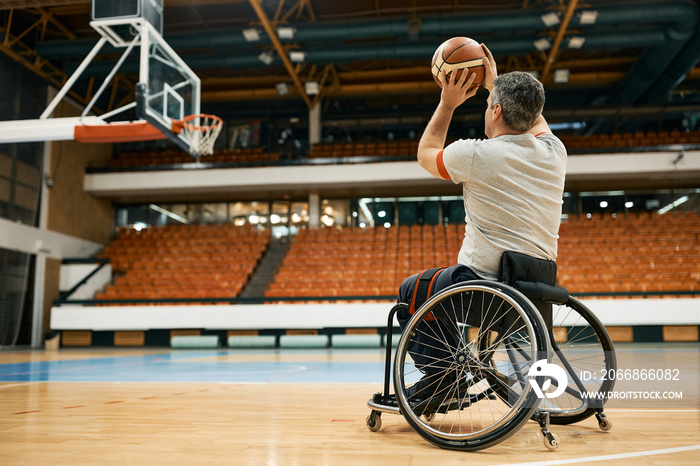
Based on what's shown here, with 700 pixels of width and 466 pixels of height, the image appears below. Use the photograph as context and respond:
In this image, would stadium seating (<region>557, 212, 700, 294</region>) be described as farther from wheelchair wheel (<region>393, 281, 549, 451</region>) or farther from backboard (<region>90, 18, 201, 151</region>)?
wheelchair wheel (<region>393, 281, 549, 451</region>)

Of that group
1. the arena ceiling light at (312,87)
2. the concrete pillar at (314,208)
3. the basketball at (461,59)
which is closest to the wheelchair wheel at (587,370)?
the basketball at (461,59)

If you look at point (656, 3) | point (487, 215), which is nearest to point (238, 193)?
point (656, 3)

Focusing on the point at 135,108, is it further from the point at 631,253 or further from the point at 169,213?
the point at 631,253

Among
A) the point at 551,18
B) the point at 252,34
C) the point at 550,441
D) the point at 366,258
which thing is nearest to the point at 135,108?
the point at 252,34

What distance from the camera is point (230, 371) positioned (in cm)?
574

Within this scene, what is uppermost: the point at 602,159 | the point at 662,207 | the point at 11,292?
the point at 602,159

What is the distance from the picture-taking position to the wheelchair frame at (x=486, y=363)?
1559 mm

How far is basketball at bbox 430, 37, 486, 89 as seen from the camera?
1.99 metres

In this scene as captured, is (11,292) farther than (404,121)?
No

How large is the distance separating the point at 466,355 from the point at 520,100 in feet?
2.82

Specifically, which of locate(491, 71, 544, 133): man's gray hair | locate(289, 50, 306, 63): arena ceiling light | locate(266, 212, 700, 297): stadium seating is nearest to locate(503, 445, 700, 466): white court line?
locate(491, 71, 544, 133): man's gray hair

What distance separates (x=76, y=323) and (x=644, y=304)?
12.2 metres

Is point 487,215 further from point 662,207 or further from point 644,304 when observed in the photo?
point 662,207

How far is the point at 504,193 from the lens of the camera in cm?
177
